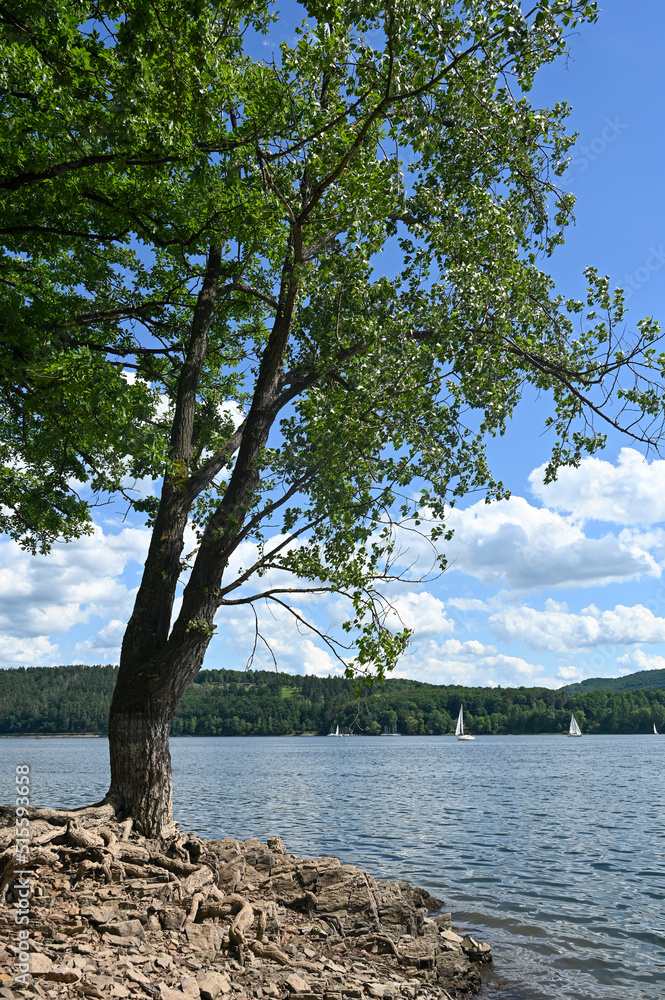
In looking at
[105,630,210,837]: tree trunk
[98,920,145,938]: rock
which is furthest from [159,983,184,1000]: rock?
[105,630,210,837]: tree trunk

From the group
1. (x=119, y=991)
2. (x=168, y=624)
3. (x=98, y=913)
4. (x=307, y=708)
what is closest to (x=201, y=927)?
(x=98, y=913)

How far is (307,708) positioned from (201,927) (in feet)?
609

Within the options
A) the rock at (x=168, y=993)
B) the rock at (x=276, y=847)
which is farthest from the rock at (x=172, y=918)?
the rock at (x=276, y=847)

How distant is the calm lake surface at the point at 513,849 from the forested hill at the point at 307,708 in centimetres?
13245

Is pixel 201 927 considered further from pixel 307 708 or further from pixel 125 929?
pixel 307 708

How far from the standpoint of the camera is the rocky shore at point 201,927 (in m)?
6.95

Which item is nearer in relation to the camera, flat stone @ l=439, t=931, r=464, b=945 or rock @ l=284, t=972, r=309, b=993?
rock @ l=284, t=972, r=309, b=993

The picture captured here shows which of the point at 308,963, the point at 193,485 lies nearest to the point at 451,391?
the point at 193,485

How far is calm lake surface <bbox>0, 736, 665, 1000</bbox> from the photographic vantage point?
12.6 m

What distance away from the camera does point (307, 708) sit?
18700cm

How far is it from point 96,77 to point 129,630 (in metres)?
8.38

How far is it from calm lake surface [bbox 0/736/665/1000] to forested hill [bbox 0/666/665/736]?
132 m

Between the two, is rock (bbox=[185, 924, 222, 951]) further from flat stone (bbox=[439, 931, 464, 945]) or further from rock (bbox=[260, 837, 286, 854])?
rock (bbox=[260, 837, 286, 854])

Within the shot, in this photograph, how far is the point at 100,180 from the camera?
10828 millimetres
